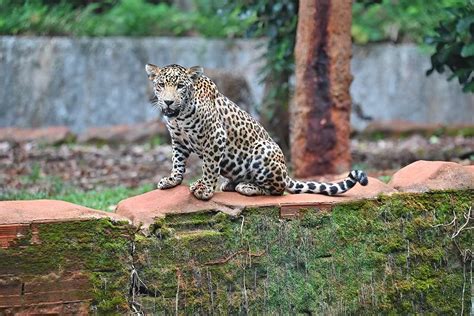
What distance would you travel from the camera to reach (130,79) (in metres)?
16.9

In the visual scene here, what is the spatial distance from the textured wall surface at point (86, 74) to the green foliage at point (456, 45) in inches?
243

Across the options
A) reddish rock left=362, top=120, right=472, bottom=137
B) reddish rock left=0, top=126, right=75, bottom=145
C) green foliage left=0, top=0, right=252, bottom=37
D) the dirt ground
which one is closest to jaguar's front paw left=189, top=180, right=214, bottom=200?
the dirt ground

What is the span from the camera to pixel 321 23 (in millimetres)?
10477

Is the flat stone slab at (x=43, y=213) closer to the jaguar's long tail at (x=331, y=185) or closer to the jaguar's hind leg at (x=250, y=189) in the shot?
the jaguar's hind leg at (x=250, y=189)

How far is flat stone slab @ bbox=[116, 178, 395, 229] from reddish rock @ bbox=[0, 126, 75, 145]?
9.06 meters

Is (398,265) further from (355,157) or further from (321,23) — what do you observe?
(355,157)

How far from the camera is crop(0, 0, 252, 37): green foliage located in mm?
16438

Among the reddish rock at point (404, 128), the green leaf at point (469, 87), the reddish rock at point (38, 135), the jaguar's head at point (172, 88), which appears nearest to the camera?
the jaguar's head at point (172, 88)

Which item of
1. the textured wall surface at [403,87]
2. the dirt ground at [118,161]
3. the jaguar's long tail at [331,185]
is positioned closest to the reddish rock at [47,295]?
the jaguar's long tail at [331,185]

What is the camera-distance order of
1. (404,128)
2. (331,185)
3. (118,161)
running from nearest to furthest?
(331,185) < (118,161) < (404,128)

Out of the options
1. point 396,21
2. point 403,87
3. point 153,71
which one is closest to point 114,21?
point 396,21

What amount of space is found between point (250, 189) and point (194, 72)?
1057mm

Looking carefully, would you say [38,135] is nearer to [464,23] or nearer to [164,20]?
[164,20]

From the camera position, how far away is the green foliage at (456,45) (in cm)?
1020
